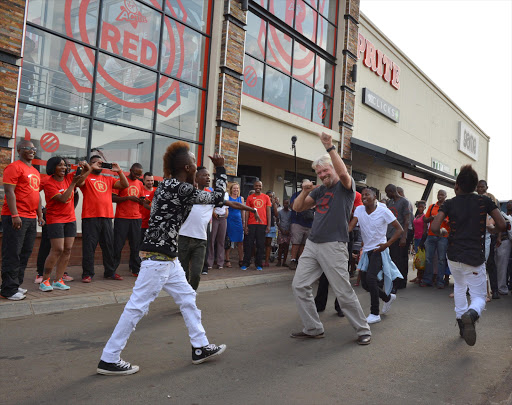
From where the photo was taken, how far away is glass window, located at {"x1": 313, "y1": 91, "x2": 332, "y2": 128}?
16.6 metres

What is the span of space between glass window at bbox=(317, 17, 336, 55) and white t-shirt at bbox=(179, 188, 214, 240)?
1247cm

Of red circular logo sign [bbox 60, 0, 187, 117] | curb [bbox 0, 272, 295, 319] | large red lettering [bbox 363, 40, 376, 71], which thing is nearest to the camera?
curb [bbox 0, 272, 295, 319]

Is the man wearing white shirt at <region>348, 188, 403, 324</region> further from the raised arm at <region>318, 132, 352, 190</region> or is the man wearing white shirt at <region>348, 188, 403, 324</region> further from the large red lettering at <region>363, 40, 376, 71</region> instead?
the large red lettering at <region>363, 40, 376, 71</region>

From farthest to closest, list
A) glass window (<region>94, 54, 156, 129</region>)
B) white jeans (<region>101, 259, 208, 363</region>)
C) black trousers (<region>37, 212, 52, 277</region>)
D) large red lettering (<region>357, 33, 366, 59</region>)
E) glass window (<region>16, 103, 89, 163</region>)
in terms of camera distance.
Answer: large red lettering (<region>357, 33, 366, 59</region>)
glass window (<region>94, 54, 156, 129</region>)
glass window (<region>16, 103, 89, 163</region>)
black trousers (<region>37, 212, 52, 277</region>)
white jeans (<region>101, 259, 208, 363</region>)

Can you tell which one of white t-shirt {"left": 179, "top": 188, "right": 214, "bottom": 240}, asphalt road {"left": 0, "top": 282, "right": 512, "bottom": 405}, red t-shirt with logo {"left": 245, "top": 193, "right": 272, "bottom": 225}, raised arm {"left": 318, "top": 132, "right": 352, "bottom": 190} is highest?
raised arm {"left": 318, "top": 132, "right": 352, "bottom": 190}

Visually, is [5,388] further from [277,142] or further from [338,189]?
[277,142]

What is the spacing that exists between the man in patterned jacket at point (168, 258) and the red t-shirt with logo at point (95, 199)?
13.0 feet

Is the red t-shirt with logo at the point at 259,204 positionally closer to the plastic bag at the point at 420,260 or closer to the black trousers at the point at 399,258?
the black trousers at the point at 399,258

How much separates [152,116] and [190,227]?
578 cm

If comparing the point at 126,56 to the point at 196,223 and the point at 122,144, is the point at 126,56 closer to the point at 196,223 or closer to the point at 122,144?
the point at 122,144

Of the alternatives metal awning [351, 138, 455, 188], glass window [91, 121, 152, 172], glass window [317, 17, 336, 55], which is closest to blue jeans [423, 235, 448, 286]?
glass window [91, 121, 152, 172]

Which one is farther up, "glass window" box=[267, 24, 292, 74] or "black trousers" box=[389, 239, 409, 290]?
"glass window" box=[267, 24, 292, 74]

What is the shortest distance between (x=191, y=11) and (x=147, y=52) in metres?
1.94

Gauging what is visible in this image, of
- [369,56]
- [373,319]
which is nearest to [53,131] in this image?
[373,319]
